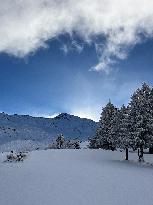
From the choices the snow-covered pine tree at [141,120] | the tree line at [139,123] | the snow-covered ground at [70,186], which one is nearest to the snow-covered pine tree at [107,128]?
the tree line at [139,123]

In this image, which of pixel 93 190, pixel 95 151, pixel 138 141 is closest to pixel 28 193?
pixel 93 190

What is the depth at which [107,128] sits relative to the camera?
67.4 metres

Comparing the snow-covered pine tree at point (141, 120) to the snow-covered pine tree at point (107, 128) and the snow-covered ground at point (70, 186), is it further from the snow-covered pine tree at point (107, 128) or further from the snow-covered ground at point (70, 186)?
the snow-covered ground at point (70, 186)

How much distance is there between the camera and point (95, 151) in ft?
208

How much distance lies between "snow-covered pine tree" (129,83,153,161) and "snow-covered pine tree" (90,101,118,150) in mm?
11456

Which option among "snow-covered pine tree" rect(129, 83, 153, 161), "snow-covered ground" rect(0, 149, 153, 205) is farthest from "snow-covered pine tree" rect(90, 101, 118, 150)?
"snow-covered ground" rect(0, 149, 153, 205)

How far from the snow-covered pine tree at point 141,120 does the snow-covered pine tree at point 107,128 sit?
11.5 metres

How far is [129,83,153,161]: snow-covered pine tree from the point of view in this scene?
169 ft

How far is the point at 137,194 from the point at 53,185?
6.27 metres

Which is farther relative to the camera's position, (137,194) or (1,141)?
(1,141)

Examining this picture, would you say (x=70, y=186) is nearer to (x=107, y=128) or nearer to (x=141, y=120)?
(x=141, y=120)

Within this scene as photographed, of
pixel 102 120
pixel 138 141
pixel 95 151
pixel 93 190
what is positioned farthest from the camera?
pixel 102 120

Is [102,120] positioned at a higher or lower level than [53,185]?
higher

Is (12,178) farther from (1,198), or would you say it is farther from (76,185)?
(1,198)
